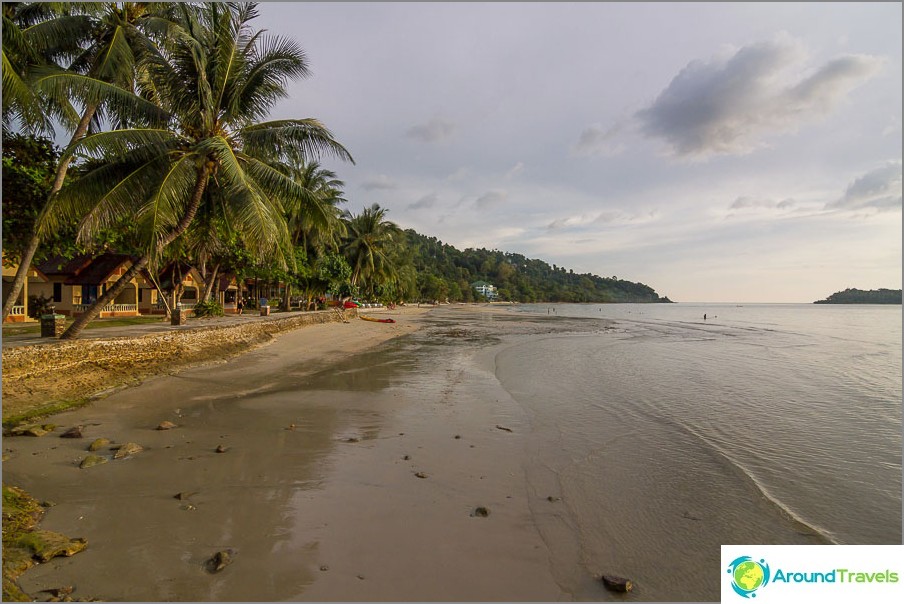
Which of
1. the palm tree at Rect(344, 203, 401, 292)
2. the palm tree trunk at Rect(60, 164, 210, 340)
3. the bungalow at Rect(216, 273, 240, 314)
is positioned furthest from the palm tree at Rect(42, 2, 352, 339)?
the palm tree at Rect(344, 203, 401, 292)

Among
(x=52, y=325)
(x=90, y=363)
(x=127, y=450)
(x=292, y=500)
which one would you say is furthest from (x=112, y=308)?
(x=292, y=500)

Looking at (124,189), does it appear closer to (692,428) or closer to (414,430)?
(414,430)

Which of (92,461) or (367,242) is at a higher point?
(367,242)

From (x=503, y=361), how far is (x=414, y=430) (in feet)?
31.9

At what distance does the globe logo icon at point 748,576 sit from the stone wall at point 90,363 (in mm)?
10237

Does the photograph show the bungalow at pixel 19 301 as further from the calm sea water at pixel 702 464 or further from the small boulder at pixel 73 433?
the calm sea water at pixel 702 464

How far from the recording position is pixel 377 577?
331 centimetres

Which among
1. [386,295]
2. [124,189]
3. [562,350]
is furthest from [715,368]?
[386,295]

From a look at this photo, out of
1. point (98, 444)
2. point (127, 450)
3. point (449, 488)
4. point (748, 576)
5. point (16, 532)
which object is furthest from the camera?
point (98, 444)

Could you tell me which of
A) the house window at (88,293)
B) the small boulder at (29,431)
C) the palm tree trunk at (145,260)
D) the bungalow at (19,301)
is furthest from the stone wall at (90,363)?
the house window at (88,293)

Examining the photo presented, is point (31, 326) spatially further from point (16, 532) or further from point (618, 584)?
point (618, 584)

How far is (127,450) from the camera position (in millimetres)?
5566

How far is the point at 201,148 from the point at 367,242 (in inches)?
1241

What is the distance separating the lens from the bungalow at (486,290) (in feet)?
471
